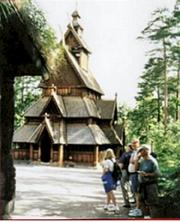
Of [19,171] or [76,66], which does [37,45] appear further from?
[19,171]

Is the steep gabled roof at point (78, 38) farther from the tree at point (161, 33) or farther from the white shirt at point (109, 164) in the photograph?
the white shirt at point (109, 164)

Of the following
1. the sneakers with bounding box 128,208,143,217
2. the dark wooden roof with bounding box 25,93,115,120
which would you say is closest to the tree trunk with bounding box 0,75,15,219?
the dark wooden roof with bounding box 25,93,115,120

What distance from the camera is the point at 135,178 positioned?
3.37 metres

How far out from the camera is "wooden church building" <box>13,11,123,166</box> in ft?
11.4

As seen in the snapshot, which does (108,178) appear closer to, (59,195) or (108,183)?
(108,183)

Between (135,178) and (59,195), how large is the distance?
0.46 m

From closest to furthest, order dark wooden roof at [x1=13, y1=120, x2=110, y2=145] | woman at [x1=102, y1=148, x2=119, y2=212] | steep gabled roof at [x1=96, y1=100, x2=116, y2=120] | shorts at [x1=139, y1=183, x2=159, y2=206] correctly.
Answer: shorts at [x1=139, y1=183, x2=159, y2=206], woman at [x1=102, y1=148, x2=119, y2=212], steep gabled roof at [x1=96, y1=100, x2=116, y2=120], dark wooden roof at [x1=13, y1=120, x2=110, y2=145]

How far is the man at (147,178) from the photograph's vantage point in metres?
3.27

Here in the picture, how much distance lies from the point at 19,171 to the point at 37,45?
29.3 inches

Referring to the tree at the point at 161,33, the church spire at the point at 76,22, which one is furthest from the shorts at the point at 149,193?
the church spire at the point at 76,22

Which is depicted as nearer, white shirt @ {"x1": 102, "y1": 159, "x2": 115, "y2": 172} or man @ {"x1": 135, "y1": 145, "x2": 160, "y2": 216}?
man @ {"x1": 135, "y1": 145, "x2": 160, "y2": 216}

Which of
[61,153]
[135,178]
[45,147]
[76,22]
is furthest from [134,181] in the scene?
[76,22]

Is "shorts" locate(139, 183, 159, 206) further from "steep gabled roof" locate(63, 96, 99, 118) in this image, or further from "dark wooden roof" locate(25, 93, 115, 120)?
"steep gabled roof" locate(63, 96, 99, 118)

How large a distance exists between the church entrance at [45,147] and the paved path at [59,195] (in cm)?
13
